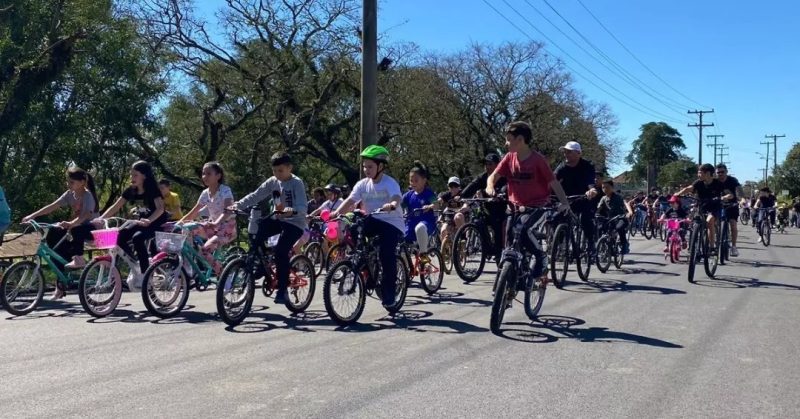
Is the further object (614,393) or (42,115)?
(42,115)

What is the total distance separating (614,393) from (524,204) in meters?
2.64

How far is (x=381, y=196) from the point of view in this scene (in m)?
7.18

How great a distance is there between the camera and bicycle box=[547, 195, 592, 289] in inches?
348

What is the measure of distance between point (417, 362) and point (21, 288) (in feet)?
15.9

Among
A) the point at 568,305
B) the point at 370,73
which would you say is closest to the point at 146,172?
the point at 568,305

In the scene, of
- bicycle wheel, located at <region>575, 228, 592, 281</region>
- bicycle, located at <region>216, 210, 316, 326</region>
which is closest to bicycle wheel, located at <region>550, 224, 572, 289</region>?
bicycle wheel, located at <region>575, 228, 592, 281</region>

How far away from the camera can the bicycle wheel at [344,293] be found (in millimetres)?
6590

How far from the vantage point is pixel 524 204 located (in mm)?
6879

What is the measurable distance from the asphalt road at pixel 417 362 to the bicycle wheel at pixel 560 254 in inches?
31.9

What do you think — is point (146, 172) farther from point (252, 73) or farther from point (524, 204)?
point (252, 73)

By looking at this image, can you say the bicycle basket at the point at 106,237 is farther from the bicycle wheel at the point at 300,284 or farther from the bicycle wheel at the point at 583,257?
the bicycle wheel at the point at 583,257

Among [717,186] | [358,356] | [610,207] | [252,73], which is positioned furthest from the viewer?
[252,73]

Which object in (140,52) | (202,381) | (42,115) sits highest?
(140,52)

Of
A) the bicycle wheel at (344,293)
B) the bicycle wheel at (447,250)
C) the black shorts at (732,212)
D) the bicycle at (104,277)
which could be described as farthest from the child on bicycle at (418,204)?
the black shorts at (732,212)
